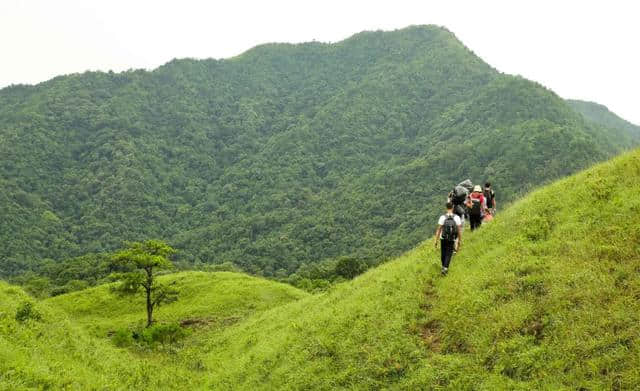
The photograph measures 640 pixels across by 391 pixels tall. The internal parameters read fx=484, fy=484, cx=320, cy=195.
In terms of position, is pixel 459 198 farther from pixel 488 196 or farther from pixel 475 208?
pixel 488 196

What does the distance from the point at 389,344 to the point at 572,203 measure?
23.4ft

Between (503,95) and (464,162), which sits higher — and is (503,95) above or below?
above

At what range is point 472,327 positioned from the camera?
1150 cm

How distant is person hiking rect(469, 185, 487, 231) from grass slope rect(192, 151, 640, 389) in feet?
2.51

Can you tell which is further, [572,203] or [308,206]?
[308,206]

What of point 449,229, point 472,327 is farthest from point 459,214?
point 472,327

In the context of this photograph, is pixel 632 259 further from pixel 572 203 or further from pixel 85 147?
pixel 85 147

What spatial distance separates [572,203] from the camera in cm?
1449

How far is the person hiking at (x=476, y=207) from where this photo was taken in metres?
17.6

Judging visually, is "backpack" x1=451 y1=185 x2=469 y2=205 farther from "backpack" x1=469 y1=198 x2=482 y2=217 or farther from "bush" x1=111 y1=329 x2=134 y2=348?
"bush" x1=111 y1=329 x2=134 y2=348

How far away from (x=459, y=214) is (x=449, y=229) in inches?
127

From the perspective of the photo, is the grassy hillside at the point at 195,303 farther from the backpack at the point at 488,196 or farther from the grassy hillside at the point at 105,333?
the backpack at the point at 488,196

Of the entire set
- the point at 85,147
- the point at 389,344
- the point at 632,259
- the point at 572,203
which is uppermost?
the point at 85,147

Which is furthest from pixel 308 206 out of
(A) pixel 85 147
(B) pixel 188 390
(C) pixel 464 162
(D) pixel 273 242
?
(B) pixel 188 390
